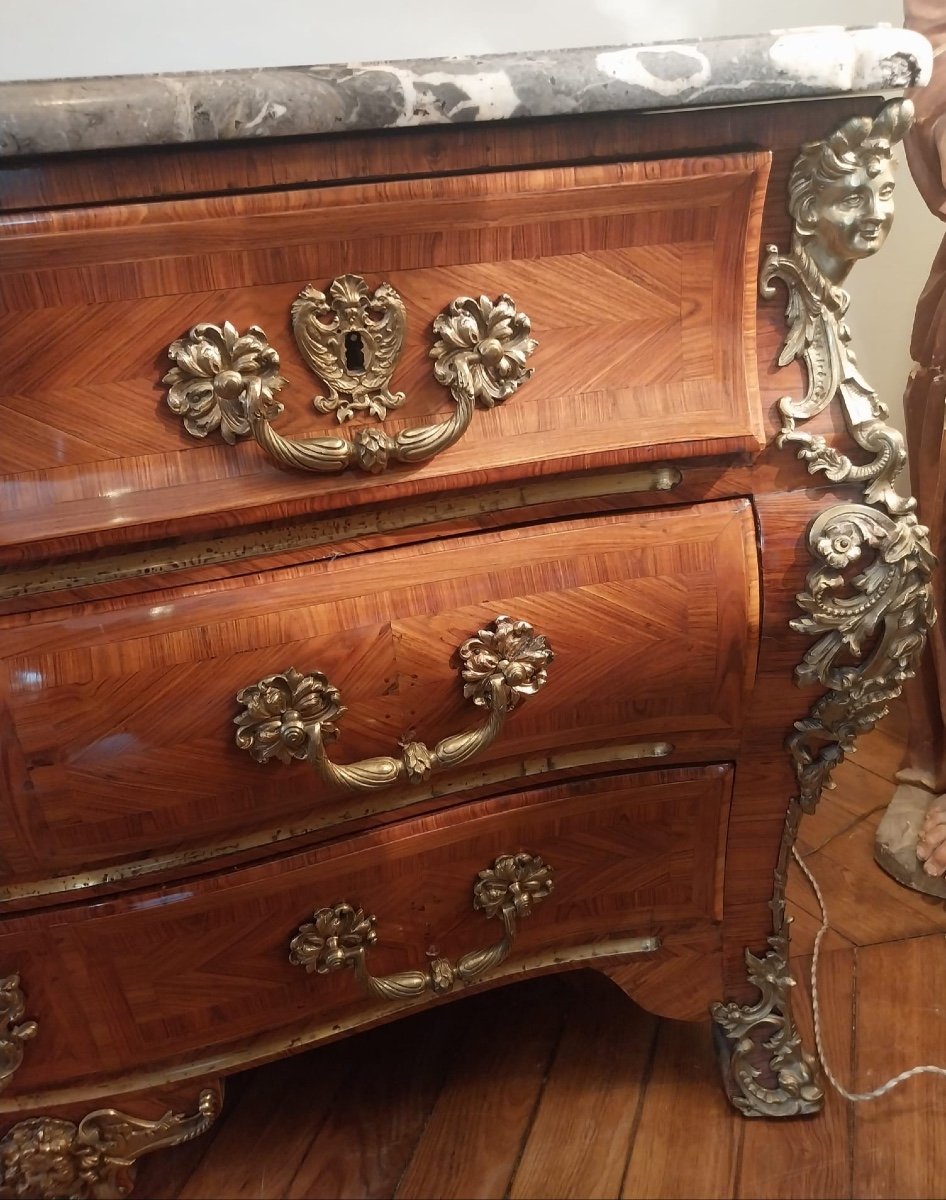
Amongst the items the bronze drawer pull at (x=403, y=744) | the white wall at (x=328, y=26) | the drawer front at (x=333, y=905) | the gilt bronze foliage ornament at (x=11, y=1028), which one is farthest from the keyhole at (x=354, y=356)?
the white wall at (x=328, y=26)

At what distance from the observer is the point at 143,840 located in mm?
505

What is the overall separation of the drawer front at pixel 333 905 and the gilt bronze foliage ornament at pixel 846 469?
0.32 ft

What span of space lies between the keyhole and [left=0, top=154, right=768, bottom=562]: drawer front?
0.02 metres

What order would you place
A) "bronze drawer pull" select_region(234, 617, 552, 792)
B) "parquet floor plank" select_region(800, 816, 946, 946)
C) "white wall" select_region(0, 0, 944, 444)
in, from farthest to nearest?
"parquet floor plank" select_region(800, 816, 946, 946), "white wall" select_region(0, 0, 944, 444), "bronze drawer pull" select_region(234, 617, 552, 792)

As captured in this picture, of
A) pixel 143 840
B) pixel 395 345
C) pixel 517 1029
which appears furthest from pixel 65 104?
pixel 517 1029

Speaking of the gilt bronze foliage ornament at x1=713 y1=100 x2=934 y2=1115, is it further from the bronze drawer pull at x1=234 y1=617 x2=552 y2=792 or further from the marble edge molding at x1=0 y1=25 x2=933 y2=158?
the bronze drawer pull at x1=234 y1=617 x2=552 y2=792

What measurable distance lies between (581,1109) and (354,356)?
2.04ft

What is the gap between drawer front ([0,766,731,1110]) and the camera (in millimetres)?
534

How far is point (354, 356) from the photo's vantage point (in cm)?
47

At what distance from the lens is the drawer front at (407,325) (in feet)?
1.39

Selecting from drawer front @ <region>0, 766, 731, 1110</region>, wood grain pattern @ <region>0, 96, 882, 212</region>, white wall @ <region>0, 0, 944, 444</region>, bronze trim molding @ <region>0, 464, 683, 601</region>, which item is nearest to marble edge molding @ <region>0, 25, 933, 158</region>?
wood grain pattern @ <region>0, 96, 882, 212</region>

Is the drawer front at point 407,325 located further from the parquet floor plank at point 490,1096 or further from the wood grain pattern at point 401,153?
the parquet floor plank at point 490,1096

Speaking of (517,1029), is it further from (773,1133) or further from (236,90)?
(236,90)

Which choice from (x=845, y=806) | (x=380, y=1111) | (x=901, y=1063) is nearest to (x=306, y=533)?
(x=380, y=1111)
